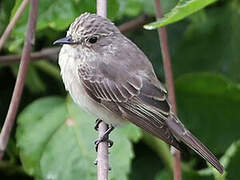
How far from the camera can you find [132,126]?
4.38 m

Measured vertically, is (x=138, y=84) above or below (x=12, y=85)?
above

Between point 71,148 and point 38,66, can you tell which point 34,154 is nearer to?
point 71,148

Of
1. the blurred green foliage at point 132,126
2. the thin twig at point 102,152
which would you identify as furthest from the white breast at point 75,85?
the blurred green foliage at point 132,126

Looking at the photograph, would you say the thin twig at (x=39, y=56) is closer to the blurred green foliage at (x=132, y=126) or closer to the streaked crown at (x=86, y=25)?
the blurred green foliage at (x=132, y=126)

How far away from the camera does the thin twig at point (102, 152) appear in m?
3.06

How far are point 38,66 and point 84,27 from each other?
1.26 m

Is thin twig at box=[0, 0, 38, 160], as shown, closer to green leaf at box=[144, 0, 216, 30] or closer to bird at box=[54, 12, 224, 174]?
bird at box=[54, 12, 224, 174]

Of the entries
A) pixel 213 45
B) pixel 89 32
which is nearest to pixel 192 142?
pixel 89 32

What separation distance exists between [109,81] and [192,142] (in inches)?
27.2

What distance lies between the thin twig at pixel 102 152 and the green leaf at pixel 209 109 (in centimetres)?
115

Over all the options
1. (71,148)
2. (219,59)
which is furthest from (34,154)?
(219,59)

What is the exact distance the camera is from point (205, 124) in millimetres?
5141

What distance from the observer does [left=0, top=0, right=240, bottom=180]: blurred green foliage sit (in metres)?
4.23

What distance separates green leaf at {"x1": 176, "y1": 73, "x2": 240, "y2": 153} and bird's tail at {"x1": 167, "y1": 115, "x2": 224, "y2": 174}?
1099 mm
